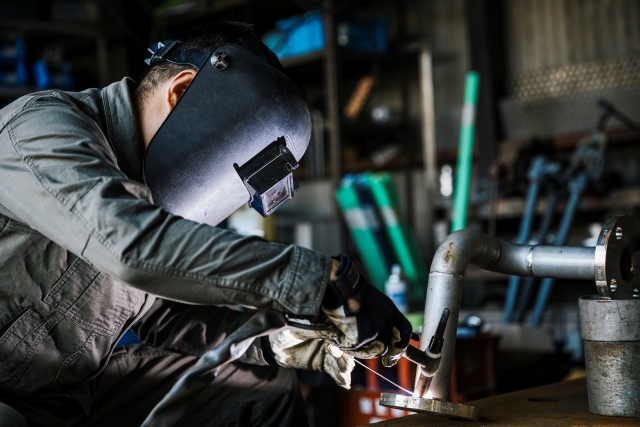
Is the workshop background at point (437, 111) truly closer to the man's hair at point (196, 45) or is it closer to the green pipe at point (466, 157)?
the green pipe at point (466, 157)

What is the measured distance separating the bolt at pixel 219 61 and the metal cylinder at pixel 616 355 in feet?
2.97

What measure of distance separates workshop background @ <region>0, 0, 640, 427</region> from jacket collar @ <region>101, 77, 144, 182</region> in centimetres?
254

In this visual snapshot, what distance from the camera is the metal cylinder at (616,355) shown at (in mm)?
1416

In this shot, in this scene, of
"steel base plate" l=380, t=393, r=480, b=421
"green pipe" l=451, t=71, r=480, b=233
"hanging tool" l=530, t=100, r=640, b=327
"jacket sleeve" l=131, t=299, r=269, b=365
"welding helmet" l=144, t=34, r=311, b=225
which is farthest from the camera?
"hanging tool" l=530, t=100, r=640, b=327

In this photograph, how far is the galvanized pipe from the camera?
147 centimetres

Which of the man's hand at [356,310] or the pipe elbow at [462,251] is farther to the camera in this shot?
the pipe elbow at [462,251]

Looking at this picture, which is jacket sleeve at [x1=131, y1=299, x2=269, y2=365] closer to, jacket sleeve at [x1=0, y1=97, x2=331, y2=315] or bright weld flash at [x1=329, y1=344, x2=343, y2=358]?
bright weld flash at [x1=329, y1=344, x2=343, y2=358]

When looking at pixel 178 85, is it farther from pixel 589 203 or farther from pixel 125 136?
pixel 589 203

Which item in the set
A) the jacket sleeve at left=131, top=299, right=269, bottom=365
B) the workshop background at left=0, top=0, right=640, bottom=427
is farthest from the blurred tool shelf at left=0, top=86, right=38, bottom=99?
the jacket sleeve at left=131, top=299, right=269, bottom=365

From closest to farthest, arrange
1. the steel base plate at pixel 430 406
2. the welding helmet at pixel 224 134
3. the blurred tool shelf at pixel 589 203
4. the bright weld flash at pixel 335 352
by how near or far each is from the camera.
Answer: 1. the steel base plate at pixel 430 406
2. the welding helmet at pixel 224 134
3. the bright weld flash at pixel 335 352
4. the blurred tool shelf at pixel 589 203

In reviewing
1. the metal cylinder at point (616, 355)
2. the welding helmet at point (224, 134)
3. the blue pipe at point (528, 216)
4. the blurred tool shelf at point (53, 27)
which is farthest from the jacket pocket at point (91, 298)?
the blurred tool shelf at point (53, 27)

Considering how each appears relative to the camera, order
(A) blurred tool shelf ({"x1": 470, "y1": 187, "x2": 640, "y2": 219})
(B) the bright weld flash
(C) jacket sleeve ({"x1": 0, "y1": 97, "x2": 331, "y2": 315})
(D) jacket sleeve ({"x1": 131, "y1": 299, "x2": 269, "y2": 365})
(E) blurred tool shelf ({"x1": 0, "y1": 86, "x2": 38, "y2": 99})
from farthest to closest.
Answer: (E) blurred tool shelf ({"x1": 0, "y1": 86, "x2": 38, "y2": 99})
(A) blurred tool shelf ({"x1": 470, "y1": 187, "x2": 640, "y2": 219})
(D) jacket sleeve ({"x1": 131, "y1": 299, "x2": 269, "y2": 365})
(B) the bright weld flash
(C) jacket sleeve ({"x1": 0, "y1": 97, "x2": 331, "y2": 315})

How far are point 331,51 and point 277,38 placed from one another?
2.30ft

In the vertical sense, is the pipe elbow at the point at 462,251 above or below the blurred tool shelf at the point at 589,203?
above
